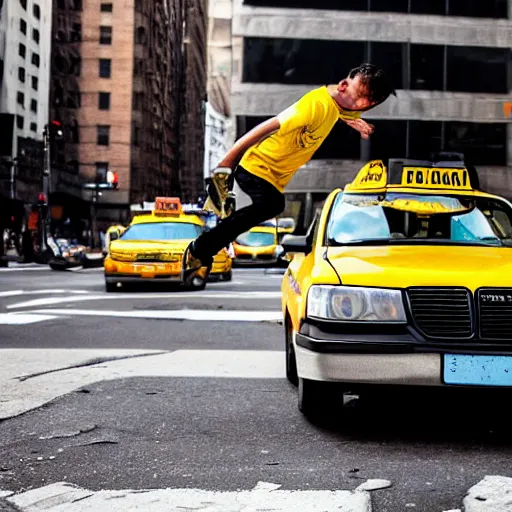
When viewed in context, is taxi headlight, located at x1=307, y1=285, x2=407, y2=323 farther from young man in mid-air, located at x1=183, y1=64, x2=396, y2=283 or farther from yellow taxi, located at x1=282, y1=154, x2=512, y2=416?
young man in mid-air, located at x1=183, y1=64, x2=396, y2=283

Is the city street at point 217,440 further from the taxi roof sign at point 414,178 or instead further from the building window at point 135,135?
the building window at point 135,135

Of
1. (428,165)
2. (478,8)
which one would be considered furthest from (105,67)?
(428,165)

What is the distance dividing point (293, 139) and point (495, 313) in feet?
28.2

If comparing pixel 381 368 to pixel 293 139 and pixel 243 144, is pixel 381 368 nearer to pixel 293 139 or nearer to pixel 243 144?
pixel 243 144

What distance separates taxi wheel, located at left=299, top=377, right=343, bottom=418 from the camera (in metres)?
5.14

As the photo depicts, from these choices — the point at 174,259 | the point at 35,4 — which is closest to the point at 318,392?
the point at 174,259

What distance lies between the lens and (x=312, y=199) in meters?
37.6

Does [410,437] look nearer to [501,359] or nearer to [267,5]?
[501,359]

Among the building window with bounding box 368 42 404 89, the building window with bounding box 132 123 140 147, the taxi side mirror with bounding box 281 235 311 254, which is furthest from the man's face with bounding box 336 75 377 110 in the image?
the building window with bounding box 132 123 140 147

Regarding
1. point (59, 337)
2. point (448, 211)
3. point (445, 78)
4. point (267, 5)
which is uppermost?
point (267, 5)

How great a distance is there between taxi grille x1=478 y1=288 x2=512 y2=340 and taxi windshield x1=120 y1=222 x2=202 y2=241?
14.4 m

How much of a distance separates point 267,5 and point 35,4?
107ft

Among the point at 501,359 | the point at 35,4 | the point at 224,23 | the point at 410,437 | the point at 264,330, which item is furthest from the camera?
the point at 35,4

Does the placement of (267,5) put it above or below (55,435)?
above
